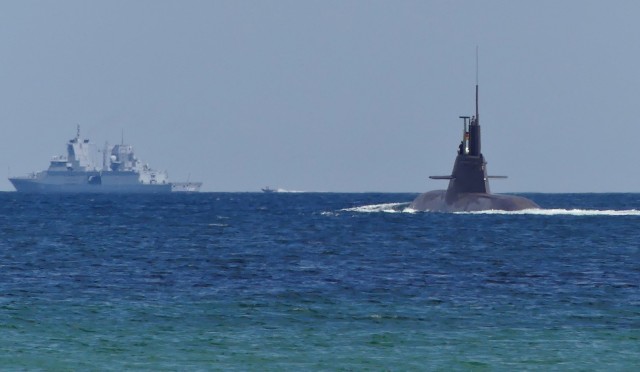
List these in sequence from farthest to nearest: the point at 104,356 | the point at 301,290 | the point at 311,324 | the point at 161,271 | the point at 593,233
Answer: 1. the point at 593,233
2. the point at 161,271
3. the point at 301,290
4. the point at 311,324
5. the point at 104,356

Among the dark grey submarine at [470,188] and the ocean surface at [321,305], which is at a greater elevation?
the dark grey submarine at [470,188]

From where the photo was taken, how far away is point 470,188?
9950cm

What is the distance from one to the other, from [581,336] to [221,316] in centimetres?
1006

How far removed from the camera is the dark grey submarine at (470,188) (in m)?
94.0

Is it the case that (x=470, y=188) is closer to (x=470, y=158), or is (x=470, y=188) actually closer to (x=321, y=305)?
(x=470, y=158)

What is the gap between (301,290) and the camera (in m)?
39.8

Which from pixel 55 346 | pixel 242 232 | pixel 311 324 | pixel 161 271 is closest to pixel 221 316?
pixel 311 324

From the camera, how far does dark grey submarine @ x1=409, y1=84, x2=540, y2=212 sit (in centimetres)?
9400

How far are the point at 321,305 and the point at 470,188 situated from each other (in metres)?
65.3

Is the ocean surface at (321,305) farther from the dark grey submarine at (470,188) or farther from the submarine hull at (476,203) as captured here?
the submarine hull at (476,203)

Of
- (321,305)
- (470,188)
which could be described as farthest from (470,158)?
(321,305)

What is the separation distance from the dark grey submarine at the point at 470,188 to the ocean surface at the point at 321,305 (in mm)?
25931

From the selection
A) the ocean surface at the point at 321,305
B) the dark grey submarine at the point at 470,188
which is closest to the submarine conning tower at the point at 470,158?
the dark grey submarine at the point at 470,188

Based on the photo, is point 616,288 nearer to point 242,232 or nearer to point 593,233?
point 593,233
